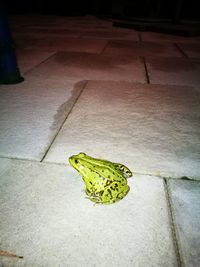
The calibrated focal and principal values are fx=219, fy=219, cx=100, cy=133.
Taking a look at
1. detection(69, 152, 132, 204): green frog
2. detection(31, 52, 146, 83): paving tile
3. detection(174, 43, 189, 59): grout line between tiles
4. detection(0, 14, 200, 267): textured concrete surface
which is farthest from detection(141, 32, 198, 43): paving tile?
detection(69, 152, 132, 204): green frog

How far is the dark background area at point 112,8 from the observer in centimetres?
1448

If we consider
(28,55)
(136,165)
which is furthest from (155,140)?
(28,55)

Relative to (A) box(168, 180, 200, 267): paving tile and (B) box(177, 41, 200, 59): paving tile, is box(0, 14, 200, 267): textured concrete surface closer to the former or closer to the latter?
(A) box(168, 180, 200, 267): paving tile

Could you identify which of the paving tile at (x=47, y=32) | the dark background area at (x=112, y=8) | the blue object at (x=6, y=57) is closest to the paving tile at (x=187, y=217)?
the blue object at (x=6, y=57)

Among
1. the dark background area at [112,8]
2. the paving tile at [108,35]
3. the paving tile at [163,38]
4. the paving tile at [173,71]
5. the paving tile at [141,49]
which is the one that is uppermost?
the dark background area at [112,8]

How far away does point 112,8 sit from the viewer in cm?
1537

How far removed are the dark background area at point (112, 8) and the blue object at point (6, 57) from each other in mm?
11825

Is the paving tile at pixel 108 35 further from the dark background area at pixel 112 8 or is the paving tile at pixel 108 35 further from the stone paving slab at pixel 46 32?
the dark background area at pixel 112 8

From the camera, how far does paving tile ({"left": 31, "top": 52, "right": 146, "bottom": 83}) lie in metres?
5.15

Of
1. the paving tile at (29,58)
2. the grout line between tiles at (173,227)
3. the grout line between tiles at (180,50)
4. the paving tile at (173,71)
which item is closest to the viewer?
the grout line between tiles at (173,227)

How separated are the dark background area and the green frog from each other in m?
14.5

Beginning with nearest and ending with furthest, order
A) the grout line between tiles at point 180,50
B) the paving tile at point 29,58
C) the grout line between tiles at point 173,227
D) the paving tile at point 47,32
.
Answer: the grout line between tiles at point 173,227 < the paving tile at point 29,58 < the grout line between tiles at point 180,50 < the paving tile at point 47,32

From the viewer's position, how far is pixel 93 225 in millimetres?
1907

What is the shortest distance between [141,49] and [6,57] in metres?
4.73
